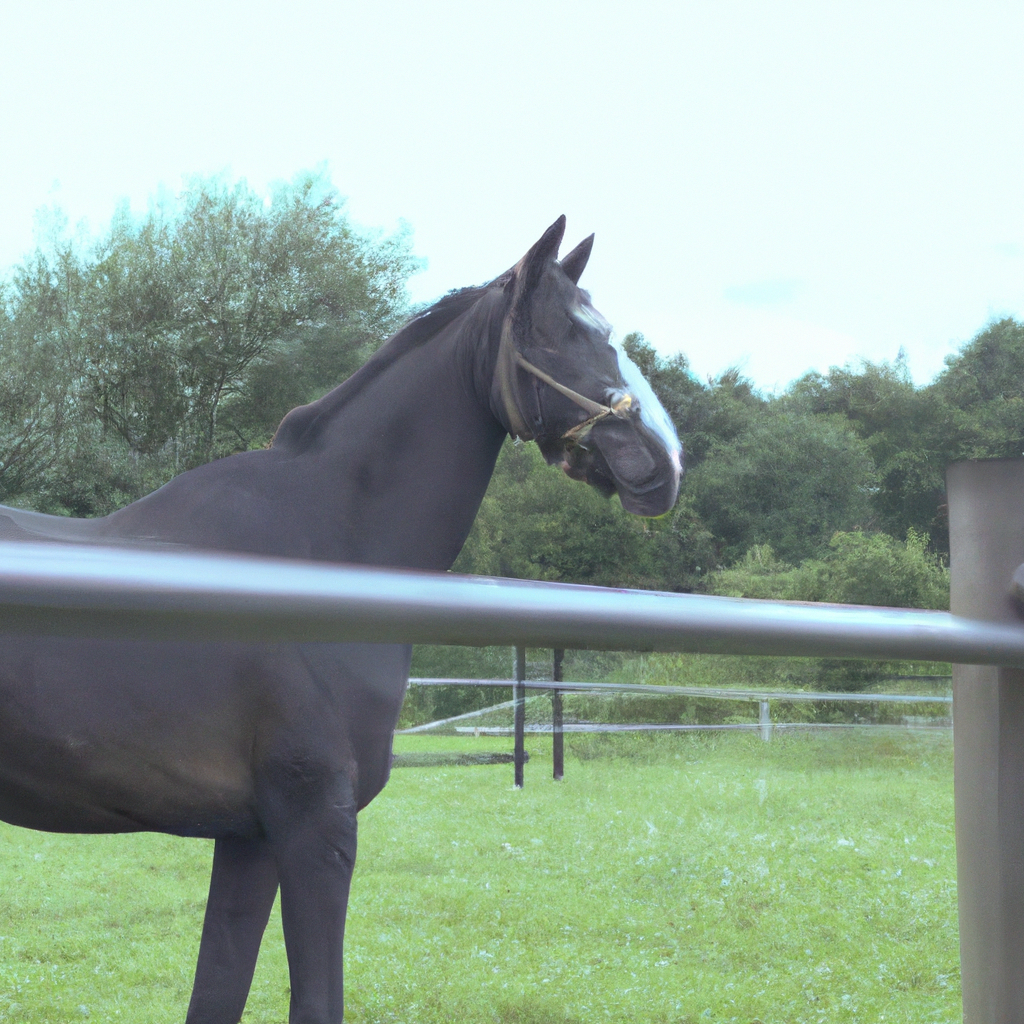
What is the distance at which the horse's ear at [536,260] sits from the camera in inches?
45.7

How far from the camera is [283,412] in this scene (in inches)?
469

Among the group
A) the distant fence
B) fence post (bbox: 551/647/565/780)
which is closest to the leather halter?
the distant fence

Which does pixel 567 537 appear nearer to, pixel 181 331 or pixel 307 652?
pixel 181 331

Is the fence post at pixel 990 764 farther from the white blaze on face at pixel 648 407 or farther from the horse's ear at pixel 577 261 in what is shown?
the horse's ear at pixel 577 261

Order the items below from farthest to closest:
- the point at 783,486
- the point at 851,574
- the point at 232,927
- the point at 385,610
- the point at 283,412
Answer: the point at 783,486
the point at 283,412
the point at 851,574
the point at 232,927
the point at 385,610

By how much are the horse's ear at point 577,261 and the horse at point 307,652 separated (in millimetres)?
63

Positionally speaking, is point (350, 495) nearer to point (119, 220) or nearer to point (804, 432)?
point (119, 220)

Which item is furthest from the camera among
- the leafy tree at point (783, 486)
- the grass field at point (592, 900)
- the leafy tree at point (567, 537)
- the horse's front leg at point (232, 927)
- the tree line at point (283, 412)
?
the leafy tree at point (783, 486)

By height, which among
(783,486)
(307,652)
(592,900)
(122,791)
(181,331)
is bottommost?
(592,900)

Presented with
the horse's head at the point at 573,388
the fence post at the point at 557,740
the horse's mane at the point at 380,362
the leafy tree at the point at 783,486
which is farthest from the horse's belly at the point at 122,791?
the leafy tree at the point at 783,486

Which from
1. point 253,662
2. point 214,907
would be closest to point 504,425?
point 253,662

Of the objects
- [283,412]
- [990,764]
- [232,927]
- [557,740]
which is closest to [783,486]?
[283,412]

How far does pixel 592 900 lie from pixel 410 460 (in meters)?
2.69

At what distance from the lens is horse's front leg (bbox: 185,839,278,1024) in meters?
0.97
